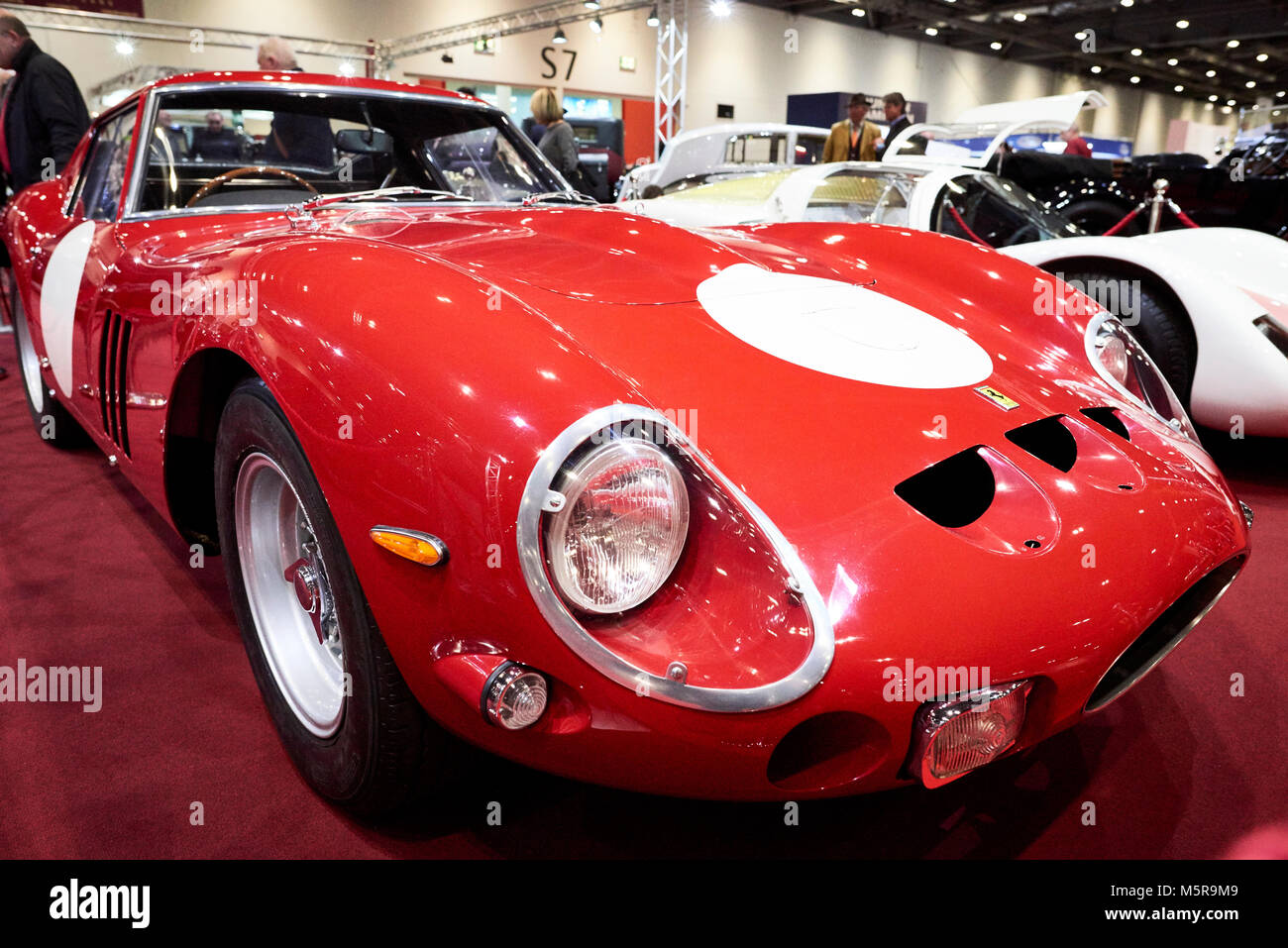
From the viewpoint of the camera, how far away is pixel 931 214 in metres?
4.20

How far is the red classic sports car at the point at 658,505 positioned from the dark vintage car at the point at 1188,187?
18.5 ft

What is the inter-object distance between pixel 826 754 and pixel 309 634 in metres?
0.99

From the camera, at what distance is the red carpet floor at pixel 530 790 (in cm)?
134

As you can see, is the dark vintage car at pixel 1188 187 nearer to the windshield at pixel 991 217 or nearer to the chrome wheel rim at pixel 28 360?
the windshield at pixel 991 217

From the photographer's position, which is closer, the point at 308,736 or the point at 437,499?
the point at 437,499

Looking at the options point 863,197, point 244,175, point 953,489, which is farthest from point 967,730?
point 863,197

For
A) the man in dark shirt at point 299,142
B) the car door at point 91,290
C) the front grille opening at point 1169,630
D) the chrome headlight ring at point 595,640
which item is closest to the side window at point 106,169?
the car door at point 91,290

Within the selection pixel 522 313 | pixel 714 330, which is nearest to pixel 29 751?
pixel 522 313

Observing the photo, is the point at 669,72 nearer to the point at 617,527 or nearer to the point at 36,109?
the point at 36,109

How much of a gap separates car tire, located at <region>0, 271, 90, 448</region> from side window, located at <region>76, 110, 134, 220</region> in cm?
72

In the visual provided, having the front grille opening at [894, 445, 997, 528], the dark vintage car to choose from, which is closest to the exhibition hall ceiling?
the dark vintage car
